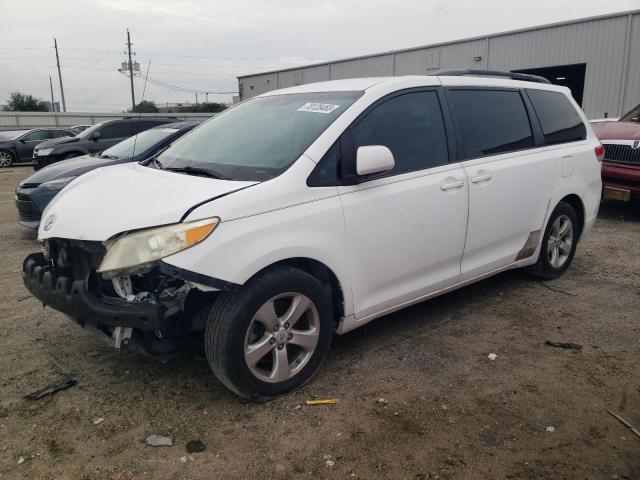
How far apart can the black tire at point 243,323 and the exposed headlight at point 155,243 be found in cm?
36

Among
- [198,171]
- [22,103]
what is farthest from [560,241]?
[22,103]

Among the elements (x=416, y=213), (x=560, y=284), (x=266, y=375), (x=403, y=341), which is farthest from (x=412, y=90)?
(x=560, y=284)

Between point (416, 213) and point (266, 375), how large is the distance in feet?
4.61

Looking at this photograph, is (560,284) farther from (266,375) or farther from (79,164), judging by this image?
(79,164)

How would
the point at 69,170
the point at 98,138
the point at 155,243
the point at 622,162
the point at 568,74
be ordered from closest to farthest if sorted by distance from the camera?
the point at 155,243
the point at 69,170
the point at 622,162
the point at 98,138
the point at 568,74

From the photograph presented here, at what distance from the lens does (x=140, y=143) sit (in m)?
7.61

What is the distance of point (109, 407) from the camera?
120 inches

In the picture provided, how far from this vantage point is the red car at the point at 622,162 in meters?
7.61

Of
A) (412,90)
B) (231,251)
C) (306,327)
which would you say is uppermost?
(412,90)

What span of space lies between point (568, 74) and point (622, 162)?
1617cm

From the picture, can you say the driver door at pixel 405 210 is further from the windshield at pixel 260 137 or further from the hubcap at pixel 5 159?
the hubcap at pixel 5 159

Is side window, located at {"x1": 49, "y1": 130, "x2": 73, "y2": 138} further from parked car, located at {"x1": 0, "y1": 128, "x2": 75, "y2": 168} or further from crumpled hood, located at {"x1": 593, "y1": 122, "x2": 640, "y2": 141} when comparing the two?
crumpled hood, located at {"x1": 593, "y1": 122, "x2": 640, "y2": 141}

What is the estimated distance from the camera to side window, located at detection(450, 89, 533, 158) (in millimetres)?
3973

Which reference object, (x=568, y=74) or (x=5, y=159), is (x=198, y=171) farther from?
(x=568, y=74)
